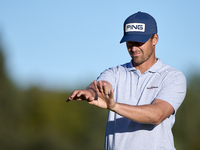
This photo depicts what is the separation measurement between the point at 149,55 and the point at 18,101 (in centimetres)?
3349

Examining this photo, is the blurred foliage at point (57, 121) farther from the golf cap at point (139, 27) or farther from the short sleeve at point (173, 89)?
the short sleeve at point (173, 89)

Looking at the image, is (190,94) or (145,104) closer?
(145,104)

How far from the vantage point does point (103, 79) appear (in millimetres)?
6746

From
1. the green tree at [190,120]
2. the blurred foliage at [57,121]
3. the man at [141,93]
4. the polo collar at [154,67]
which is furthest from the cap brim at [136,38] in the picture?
the green tree at [190,120]

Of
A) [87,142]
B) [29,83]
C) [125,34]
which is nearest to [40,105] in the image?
[29,83]

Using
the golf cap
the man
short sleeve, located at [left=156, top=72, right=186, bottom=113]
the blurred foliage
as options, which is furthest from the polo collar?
the blurred foliage

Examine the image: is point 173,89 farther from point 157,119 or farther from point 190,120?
point 190,120

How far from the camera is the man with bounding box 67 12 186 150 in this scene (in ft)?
20.5

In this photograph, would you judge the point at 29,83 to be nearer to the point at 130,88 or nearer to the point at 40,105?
the point at 40,105

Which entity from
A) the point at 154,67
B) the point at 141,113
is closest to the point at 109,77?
the point at 154,67

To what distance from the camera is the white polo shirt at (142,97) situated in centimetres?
642

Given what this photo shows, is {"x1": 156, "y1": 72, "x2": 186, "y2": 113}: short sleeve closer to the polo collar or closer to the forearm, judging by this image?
the polo collar

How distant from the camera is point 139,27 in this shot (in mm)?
6789

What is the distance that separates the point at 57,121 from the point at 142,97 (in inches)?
2354
